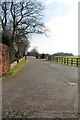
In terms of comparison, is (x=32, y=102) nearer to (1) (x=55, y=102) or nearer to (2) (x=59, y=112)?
(1) (x=55, y=102)

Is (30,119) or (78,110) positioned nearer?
(30,119)

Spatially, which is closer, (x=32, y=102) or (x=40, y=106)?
(x=40, y=106)

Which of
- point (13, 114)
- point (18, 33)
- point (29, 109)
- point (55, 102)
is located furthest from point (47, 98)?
point (18, 33)

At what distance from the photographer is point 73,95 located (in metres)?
11.3

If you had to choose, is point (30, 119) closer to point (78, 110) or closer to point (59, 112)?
point (59, 112)

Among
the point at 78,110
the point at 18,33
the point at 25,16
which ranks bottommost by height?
the point at 78,110

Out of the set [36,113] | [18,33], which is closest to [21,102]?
[36,113]

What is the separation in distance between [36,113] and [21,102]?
1742 mm

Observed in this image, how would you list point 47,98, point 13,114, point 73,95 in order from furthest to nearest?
point 73,95 < point 47,98 < point 13,114

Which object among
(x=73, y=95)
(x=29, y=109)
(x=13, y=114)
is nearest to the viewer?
(x=13, y=114)

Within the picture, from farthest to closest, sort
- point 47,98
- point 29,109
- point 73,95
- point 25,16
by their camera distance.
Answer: point 25,16
point 73,95
point 47,98
point 29,109

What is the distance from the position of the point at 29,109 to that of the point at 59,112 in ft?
3.11

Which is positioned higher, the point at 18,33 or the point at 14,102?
the point at 18,33

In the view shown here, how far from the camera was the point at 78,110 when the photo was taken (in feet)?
27.5
